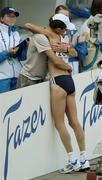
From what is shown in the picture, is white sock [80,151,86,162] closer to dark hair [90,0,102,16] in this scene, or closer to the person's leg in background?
the person's leg in background

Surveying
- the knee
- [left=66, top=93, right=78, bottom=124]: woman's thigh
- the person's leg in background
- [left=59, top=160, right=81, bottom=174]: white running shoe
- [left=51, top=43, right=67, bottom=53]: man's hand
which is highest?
[left=51, top=43, right=67, bottom=53]: man's hand

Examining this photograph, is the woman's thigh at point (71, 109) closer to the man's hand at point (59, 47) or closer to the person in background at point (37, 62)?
the person in background at point (37, 62)

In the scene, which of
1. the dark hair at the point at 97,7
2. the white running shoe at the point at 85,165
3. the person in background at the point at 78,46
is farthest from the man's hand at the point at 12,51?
the dark hair at the point at 97,7

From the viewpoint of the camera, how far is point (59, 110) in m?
8.45

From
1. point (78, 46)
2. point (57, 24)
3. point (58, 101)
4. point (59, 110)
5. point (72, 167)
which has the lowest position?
point (72, 167)

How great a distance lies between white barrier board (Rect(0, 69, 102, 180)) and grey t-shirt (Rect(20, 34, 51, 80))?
0.61 feet

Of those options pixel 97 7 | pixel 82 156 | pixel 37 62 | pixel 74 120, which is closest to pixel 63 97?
pixel 74 120

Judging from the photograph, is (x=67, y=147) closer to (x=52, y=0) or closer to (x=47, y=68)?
(x=47, y=68)

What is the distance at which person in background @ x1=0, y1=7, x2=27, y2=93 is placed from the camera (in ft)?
28.1

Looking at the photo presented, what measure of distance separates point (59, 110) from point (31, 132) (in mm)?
427

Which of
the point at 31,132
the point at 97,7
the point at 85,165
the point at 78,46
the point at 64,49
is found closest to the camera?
the point at 97,7

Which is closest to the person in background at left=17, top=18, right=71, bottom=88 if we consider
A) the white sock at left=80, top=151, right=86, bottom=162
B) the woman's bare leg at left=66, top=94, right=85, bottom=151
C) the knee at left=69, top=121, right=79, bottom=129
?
the woman's bare leg at left=66, top=94, right=85, bottom=151

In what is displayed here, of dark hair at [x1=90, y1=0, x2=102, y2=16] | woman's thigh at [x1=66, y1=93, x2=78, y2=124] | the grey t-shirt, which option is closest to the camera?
dark hair at [x1=90, y1=0, x2=102, y2=16]

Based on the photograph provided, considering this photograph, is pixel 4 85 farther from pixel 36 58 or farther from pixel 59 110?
pixel 59 110
